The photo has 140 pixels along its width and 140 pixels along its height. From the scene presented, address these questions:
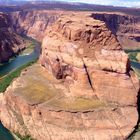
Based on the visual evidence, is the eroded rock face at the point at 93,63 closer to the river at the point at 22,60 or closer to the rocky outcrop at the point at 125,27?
the river at the point at 22,60

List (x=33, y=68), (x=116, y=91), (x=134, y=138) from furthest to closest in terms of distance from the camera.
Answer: (x=33, y=68), (x=116, y=91), (x=134, y=138)

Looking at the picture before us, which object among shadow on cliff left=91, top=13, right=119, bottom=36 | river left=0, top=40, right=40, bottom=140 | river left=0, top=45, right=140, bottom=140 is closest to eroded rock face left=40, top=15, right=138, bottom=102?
river left=0, top=40, right=40, bottom=140

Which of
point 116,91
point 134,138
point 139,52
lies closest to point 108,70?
point 116,91

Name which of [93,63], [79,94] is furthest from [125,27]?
[79,94]

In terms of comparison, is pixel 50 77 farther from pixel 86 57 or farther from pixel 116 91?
pixel 116 91

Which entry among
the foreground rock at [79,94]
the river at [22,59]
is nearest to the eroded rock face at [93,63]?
the foreground rock at [79,94]

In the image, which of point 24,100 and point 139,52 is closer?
point 24,100
